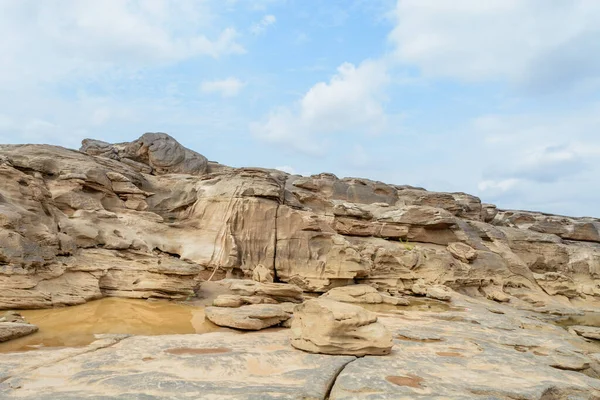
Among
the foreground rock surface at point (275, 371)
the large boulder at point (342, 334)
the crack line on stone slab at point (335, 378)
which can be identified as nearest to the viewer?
the foreground rock surface at point (275, 371)

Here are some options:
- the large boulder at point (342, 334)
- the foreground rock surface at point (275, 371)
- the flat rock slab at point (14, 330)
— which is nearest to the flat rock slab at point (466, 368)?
the foreground rock surface at point (275, 371)

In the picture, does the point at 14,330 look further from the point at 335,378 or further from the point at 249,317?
the point at 335,378

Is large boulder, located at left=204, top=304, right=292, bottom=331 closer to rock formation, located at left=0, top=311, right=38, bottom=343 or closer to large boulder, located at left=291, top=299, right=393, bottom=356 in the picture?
large boulder, located at left=291, top=299, right=393, bottom=356

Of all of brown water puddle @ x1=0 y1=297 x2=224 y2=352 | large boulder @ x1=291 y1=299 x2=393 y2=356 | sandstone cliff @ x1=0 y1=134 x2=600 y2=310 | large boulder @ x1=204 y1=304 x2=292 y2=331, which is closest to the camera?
large boulder @ x1=291 y1=299 x2=393 y2=356

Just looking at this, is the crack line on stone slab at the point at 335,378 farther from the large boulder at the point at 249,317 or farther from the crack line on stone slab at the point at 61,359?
the crack line on stone slab at the point at 61,359

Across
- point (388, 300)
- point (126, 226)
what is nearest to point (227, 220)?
point (126, 226)

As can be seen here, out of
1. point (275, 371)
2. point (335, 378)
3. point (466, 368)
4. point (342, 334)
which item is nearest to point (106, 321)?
point (275, 371)

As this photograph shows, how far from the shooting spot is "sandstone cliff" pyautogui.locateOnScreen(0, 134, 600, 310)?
9562mm

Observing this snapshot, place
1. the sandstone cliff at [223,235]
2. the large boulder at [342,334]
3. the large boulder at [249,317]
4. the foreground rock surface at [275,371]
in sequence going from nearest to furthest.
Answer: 1. the foreground rock surface at [275,371]
2. the large boulder at [342,334]
3. the large boulder at [249,317]
4. the sandstone cliff at [223,235]

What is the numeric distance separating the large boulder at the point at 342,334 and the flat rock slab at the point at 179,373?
0.66 feet

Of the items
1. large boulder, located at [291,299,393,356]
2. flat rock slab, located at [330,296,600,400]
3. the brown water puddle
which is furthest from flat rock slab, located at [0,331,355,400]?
the brown water puddle

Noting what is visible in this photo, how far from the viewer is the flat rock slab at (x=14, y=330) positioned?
593cm

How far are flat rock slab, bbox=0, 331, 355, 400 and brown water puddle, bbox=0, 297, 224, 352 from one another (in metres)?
0.77

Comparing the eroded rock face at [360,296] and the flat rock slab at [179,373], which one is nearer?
the flat rock slab at [179,373]
